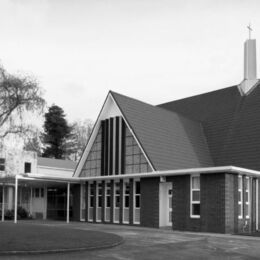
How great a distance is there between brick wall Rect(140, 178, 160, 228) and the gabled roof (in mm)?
1081

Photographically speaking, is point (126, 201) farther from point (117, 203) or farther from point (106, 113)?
point (106, 113)

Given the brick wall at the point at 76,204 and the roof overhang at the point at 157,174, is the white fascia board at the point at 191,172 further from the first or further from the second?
the brick wall at the point at 76,204

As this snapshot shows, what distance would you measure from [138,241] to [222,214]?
6.95 metres

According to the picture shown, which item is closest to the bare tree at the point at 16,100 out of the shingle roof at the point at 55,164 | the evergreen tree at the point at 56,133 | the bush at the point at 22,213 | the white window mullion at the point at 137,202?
the white window mullion at the point at 137,202

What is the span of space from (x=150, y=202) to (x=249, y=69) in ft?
47.9

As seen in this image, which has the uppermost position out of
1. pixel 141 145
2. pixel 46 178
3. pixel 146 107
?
pixel 146 107

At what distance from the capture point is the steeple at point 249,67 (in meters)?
35.0

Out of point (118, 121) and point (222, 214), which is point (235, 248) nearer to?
point (222, 214)

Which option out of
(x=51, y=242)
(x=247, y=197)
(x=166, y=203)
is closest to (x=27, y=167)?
(x=166, y=203)

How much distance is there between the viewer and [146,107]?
108 ft

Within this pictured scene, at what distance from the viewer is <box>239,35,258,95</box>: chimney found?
3497 centimetres

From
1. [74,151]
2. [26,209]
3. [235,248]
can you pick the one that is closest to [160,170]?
[235,248]

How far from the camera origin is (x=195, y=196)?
25031mm

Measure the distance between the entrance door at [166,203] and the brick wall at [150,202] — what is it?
29cm
